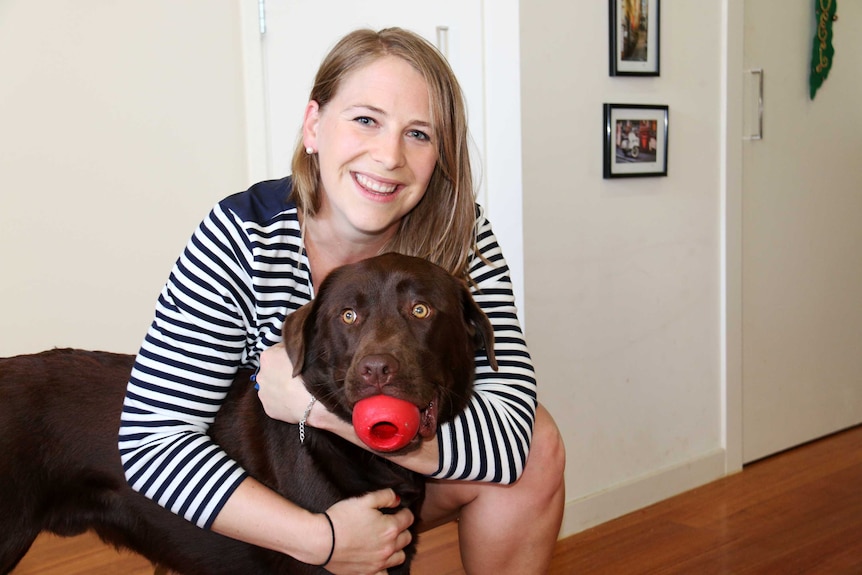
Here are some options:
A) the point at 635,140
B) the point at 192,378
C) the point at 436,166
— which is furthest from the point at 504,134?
the point at 192,378

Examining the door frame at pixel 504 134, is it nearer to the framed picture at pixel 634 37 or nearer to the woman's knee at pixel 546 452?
the framed picture at pixel 634 37

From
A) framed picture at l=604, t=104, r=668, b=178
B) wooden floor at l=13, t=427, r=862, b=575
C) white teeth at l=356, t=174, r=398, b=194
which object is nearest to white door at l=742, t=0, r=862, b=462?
wooden floor at l=13, t=427, r=862, b=575

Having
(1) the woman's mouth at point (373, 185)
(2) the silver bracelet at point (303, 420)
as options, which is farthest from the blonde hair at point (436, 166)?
(2) the silver bracelet at point (303, 420)

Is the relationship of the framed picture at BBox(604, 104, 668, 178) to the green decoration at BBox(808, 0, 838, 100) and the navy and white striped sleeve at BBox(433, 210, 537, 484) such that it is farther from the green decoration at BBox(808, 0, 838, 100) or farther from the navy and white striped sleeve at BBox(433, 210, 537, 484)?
the navy and white striped sleeve at BBox(433, 210, 537, 484)

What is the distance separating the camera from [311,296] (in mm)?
1692

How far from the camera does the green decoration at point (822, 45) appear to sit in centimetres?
354

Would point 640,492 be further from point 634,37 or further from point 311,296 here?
point 311,296

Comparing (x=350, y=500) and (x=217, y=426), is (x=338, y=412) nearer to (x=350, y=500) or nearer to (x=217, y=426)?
(x=350, y=500)

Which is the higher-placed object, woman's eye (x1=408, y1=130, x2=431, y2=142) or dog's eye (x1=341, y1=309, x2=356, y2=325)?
woman's eye (x1=408, y1=130, x2=431, y2=142)

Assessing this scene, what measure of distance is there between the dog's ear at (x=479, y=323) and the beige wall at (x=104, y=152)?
187 cm

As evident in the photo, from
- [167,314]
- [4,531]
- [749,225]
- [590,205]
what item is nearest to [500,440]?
[167,314]

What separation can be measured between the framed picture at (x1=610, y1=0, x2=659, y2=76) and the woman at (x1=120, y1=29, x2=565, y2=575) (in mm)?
1256

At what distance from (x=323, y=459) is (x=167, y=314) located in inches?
15.2

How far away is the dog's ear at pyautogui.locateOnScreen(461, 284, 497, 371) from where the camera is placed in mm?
1552
